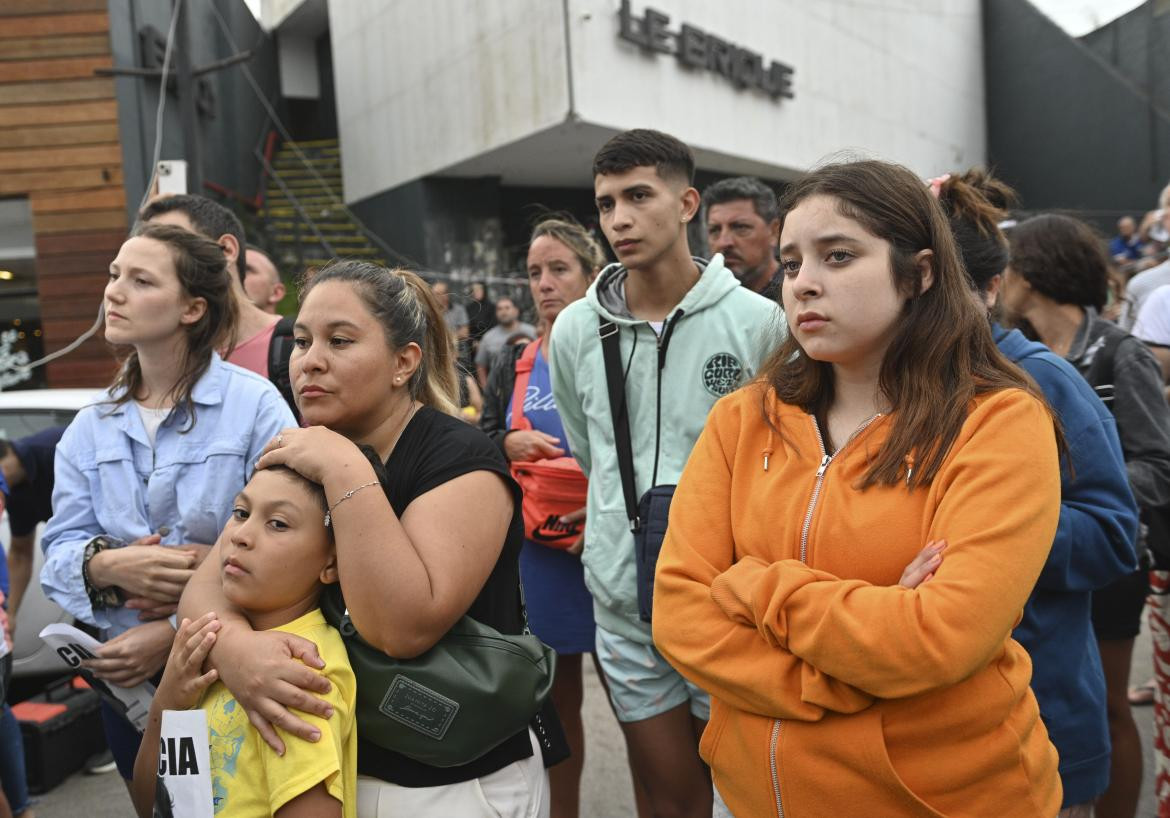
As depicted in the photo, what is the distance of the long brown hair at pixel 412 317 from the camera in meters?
2.17

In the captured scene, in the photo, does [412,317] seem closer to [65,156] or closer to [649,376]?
[649,376]

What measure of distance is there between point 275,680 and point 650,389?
1.50 m

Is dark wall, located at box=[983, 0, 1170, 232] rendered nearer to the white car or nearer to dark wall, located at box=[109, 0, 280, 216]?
dark wall, located at box=[109, 0, 280, 216]

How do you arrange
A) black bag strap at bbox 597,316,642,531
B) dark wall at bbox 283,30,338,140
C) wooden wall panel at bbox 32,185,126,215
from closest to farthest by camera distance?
black bag strap at bbox 597,316,642,531, wooden wall panel at bbox 32,185,126,215, dark wall at bbox 283,30,338,140

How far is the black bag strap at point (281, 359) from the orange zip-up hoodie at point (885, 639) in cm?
181

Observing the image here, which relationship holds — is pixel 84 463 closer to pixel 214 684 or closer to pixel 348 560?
pixel 214 684

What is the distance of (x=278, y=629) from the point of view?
6.23 feet

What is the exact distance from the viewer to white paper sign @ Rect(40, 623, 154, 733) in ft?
7.69

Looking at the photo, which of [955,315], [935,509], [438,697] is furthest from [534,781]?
[955,315]

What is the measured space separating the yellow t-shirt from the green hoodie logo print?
55.1 inches

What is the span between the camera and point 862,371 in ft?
6.57

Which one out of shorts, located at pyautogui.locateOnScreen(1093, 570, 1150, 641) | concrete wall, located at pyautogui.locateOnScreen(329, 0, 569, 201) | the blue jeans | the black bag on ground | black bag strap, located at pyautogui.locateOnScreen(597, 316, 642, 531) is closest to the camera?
black bag strap, located at pyautogui.locateOnScreen(597, 316, 642, 531)

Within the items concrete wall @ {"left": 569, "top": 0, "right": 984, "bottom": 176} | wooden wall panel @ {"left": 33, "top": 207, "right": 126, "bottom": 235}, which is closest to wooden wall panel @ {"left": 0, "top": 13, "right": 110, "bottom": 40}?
wooden wall panel @ {"left": 33, "top": 207, "right": 126, "bottom": 235}

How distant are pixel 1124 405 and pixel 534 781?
2.08 metres
